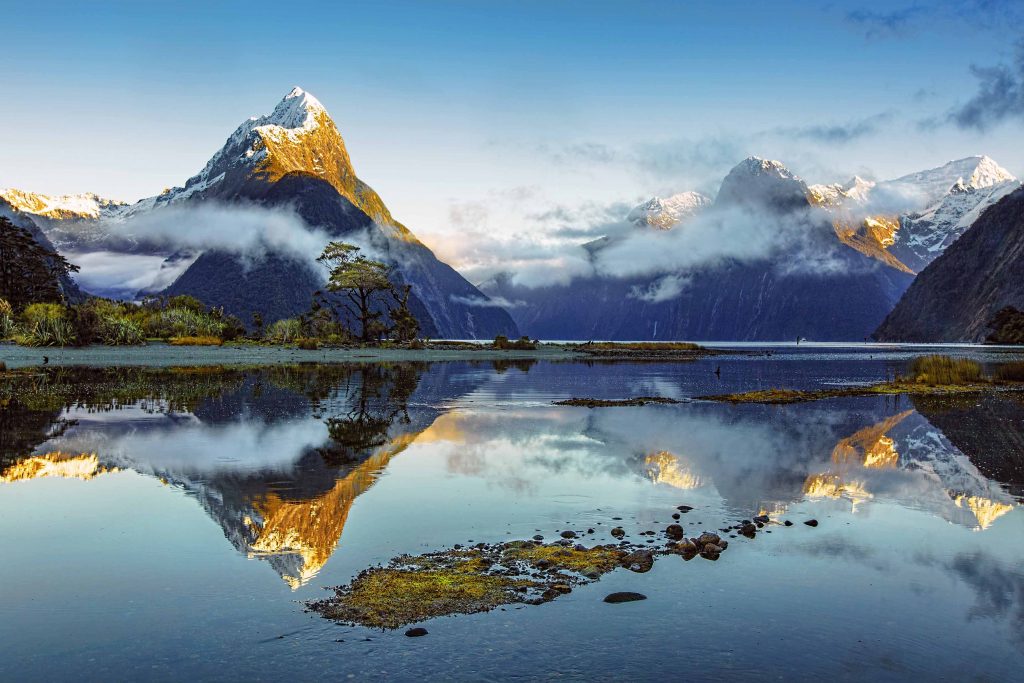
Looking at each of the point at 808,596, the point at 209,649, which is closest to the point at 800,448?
the point at 808,596

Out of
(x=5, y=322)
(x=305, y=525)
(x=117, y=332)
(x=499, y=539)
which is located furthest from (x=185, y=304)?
(x=499, y=539)

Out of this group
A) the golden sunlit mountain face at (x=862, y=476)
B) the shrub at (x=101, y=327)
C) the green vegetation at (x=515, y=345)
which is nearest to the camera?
the golden sunlit mountain face at (x=862, y=476)

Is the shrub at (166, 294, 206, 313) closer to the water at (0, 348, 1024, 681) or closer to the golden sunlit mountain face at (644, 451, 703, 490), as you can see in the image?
the water at (0, 348, 1024, 681)

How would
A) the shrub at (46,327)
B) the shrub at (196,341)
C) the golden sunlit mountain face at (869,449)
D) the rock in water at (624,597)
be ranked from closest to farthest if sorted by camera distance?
1. the rock in water at (624,597)
2. the golden sunlit mountain face at (869,449)
3. the shrub at (46,327)
4. the shrub at (196,341)

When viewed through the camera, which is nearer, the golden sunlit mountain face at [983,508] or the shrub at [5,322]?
the golden sunlit mountain face at [983,508]

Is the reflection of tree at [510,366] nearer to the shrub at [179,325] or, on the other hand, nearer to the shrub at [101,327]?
the shrub at [179,325]

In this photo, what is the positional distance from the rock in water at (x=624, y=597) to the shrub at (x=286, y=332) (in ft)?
417

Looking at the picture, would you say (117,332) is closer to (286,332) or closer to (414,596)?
(286,332)

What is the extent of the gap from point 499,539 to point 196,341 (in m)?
115

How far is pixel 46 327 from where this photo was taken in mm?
105812

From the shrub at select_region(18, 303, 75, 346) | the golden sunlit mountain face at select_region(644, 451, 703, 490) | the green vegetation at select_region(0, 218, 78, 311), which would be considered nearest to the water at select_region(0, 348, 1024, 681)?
the golden sunlit mountain face at select_region(644, 451, 703, 490)

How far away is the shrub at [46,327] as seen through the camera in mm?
103750

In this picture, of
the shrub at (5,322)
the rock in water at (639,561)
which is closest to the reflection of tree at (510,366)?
the shrub at (5,322)

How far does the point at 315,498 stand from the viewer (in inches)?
840
